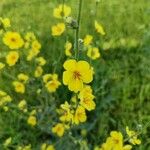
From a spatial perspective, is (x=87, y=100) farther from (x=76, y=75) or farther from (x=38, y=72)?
(x=38, y=72)

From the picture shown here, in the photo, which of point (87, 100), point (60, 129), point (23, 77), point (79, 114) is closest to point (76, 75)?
point (87, 100)

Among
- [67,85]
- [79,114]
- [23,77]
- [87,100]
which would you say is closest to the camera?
[87,100]

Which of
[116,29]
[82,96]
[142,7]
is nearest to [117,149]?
[82,96]

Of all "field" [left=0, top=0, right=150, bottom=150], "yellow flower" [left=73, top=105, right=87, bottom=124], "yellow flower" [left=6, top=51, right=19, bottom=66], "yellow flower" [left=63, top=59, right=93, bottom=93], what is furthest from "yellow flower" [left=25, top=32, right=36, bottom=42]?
"yellow flower" [left=63, top=59, right=93, bottom=93]

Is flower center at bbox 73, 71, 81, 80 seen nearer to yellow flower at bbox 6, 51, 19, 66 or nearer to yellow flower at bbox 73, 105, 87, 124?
yellow flower at bbox 73, 105, 87, 124

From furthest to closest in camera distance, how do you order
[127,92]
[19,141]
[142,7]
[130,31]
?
[142,7], [130,31], [127,92], [19,141]

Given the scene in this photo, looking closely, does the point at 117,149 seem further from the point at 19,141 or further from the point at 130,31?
the point at 130,31
